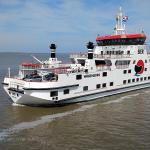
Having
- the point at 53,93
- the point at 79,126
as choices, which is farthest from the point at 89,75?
the point at 79,126

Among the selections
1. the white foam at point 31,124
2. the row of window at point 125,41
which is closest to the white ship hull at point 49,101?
the white foam at point 31,124

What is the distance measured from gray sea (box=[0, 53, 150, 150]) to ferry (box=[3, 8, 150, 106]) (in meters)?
1.21

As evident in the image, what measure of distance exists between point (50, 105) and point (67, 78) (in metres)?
3.02

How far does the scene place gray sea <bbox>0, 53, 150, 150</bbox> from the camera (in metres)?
17.3

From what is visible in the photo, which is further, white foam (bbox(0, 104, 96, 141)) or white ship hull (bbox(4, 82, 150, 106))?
white ship hull (bbox(4, 82, 150, 106))

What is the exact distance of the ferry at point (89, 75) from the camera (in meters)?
25.2

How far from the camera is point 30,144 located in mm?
17172

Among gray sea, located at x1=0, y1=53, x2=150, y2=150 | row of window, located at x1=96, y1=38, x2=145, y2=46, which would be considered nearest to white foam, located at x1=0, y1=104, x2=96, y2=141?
gray sea, located at x1=0, y1=53, x2=150, y2=150

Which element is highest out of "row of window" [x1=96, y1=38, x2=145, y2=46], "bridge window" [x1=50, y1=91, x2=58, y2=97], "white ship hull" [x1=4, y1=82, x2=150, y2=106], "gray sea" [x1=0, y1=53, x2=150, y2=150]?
"row of window" [x1=96, y1=38, x2=145, y2=46]

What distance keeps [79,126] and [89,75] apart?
871cm

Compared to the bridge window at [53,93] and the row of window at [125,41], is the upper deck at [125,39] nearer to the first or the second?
the row of window at [125,41]

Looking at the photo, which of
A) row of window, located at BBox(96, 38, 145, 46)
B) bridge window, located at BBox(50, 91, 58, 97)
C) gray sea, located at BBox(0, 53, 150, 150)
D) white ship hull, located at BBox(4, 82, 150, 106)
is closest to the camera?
gray sea, located at BBox(0, 53, 150, 150)

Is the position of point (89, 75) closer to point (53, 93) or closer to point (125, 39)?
point (53, 93)

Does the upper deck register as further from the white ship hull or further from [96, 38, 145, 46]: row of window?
the white ship hull
